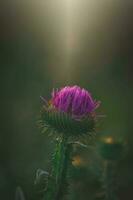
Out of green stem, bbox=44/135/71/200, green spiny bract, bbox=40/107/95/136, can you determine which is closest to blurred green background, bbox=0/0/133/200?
green spiny bract, bbox=40/107/95/136

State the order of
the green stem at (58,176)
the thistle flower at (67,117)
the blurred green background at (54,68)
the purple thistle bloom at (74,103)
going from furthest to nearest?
the blurred green background at (54,68), the purple thistle bloom at (74,103), the thistle flower at (67,117), the green stem at (58,176)

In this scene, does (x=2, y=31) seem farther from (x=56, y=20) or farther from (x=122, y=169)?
(x=122, y=169)

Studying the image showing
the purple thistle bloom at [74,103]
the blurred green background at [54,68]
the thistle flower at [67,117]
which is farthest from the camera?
the blurred green background at [54,68]

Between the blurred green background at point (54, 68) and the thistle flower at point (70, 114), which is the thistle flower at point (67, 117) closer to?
the thistle flower at point (70, 114)

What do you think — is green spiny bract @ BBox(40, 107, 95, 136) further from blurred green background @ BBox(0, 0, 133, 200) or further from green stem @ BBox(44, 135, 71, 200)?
blurred green background @ BBox(0, 0, 133, 200)

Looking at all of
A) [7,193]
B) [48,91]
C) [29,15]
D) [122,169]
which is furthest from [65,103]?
[29,15]

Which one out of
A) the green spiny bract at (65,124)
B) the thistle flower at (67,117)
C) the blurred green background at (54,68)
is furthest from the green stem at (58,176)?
the blurred green background at (54,68)

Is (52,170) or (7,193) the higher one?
(52,170)
